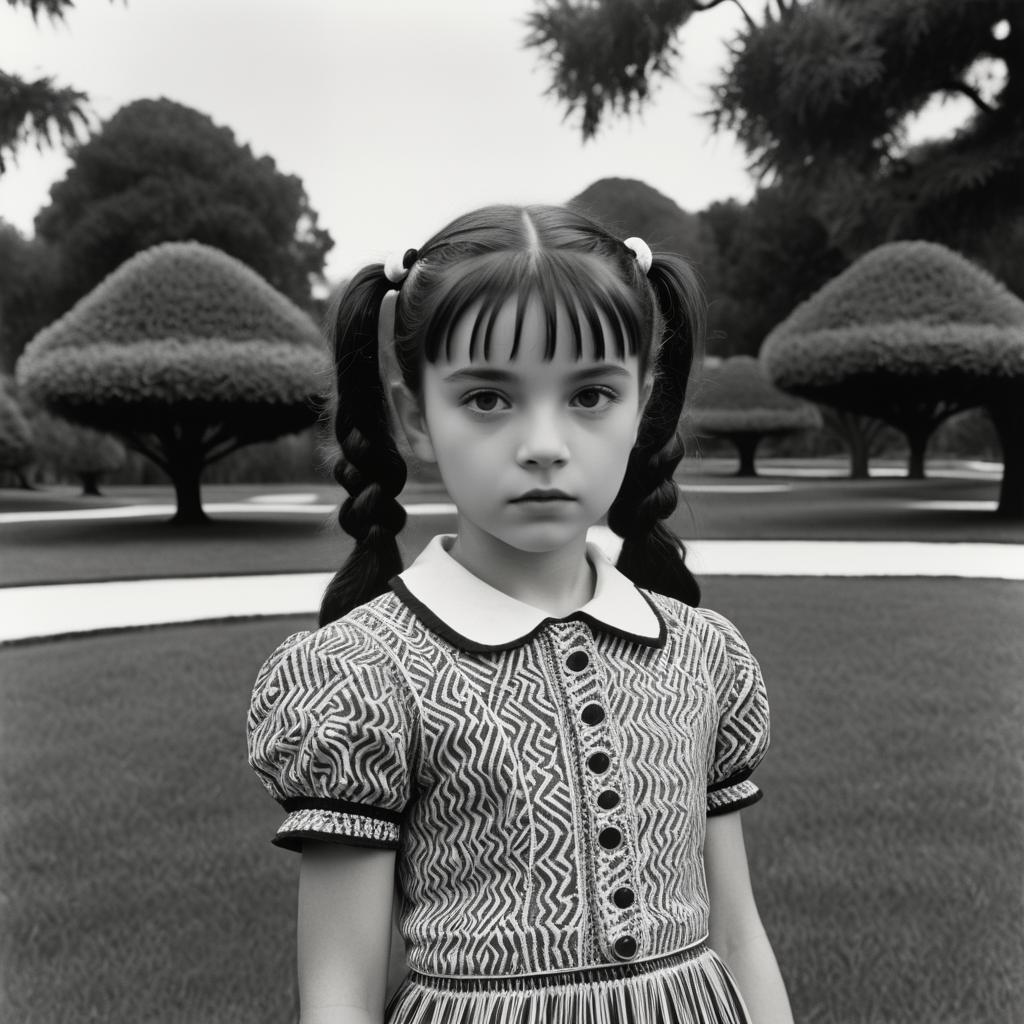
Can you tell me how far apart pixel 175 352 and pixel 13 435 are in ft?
26.8

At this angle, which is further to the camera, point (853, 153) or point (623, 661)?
point (853, 153)

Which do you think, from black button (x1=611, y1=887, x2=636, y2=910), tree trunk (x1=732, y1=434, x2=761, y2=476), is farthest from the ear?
tree trunk (x1=732, y1=434, x2=761, y2=476)

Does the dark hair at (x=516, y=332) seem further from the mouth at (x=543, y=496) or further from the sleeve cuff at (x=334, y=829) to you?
the sleeve cuff at (x=334, y=829)

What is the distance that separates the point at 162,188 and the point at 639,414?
29503 mm

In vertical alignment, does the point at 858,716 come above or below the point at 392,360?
below

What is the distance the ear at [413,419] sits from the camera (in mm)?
1318

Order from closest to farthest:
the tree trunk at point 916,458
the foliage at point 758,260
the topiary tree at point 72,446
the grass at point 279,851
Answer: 1. the grass at point 279,851
2. the topiary tree at point 72,446
3. the tree trunk at point 916,458
4. the foliage at point 758,260

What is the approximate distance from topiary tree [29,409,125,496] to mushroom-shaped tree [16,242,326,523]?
23.5ft

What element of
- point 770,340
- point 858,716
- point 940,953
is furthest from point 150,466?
point 940,953

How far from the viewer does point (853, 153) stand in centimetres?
1591

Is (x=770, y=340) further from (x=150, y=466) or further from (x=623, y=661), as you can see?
(x=150, y=466)

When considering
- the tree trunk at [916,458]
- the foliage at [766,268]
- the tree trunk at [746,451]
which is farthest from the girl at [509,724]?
the foliage at [766,268]

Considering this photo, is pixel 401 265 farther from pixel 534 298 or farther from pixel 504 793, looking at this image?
pixel 504 793

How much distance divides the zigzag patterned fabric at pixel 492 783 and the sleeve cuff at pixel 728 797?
0.11 metres
